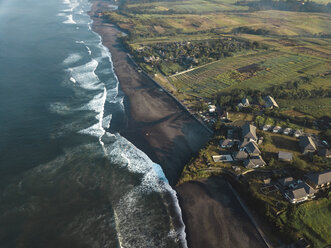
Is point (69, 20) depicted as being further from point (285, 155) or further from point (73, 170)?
point (285, 155)

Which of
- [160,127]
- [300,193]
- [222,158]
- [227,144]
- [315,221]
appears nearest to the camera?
[315,221]

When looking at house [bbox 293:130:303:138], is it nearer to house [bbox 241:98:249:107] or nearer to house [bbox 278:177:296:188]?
house [bbox 278:177:296:188]

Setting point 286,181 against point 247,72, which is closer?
point 286,181

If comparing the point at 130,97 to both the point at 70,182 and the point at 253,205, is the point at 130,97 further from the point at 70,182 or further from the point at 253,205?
the point at 253,205

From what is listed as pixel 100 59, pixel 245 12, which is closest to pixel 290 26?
pixel 245 12

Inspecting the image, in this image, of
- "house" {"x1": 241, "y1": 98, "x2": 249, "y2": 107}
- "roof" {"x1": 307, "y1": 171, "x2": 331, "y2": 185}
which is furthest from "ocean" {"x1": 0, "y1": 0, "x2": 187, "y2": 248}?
"house" {"x1": 241, "y1": 98, "x2": 249, "y2": 107}

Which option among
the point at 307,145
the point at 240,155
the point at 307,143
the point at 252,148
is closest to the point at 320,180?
the point at 307,145

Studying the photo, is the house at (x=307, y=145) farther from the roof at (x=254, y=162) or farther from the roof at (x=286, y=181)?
the roof at (x=254, y=162)
